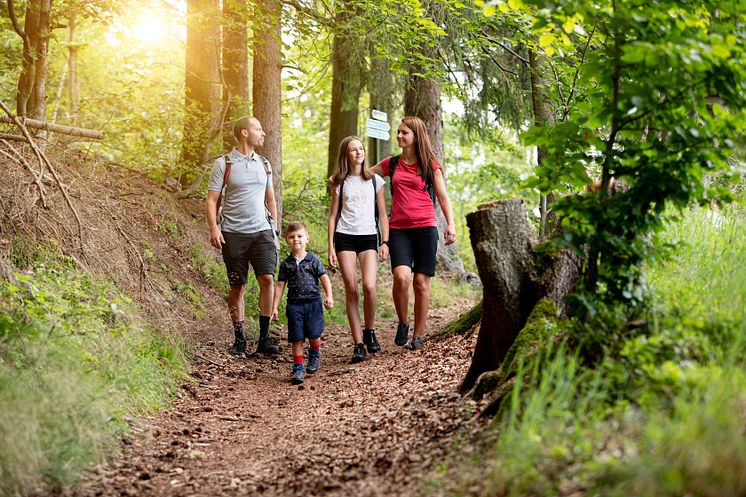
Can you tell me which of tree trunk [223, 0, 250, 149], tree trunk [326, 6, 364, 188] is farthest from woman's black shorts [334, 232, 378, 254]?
tree trunk [326, 6, 364, 188]

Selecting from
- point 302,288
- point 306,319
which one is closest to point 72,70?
→ point 302,288

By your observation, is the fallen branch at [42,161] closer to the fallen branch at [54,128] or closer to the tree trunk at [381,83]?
the fallen branch at [54,128]

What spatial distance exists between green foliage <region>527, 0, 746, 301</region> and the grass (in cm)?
39

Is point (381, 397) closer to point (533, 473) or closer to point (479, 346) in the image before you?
point (479, 346)

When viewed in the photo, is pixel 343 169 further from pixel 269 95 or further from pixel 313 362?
pixel 269 95

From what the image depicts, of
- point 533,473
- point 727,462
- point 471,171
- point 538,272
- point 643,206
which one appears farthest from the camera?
point 471,171

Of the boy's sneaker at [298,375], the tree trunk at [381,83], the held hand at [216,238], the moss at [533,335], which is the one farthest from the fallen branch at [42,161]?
the tree trunk at [381,83]

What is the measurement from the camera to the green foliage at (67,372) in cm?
347

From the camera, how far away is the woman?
22.5ft

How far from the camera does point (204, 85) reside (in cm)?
1011

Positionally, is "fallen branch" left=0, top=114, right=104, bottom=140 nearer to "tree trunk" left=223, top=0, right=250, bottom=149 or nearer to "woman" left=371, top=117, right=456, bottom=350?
"tree trunk" left=223, top=0, right=250, bottom=149

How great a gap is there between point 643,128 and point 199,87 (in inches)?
306

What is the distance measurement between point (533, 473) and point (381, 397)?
106 inches

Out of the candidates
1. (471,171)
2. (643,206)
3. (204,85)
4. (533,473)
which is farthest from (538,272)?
(471,171)
